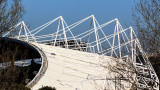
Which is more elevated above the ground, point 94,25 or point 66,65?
point 94,25

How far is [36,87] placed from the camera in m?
16.6

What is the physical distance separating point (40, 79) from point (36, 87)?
3.32 ft

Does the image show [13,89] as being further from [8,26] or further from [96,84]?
[96,84]

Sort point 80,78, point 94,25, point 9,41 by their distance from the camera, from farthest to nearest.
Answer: point 94,25, point 9,41, point 80,78

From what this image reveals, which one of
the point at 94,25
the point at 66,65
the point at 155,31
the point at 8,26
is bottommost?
the point at 66,65

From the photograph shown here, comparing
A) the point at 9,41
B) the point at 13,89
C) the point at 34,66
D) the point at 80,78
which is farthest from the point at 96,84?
the point at 34,66

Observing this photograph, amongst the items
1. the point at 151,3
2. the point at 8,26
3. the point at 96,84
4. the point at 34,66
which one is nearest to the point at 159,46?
the point at 151,3

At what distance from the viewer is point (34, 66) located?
98.1 feet

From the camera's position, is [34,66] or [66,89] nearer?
[66,89]

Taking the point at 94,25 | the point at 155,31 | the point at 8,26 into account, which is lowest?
the point at 155,31

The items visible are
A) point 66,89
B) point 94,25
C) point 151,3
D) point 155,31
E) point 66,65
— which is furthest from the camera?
point 94,25

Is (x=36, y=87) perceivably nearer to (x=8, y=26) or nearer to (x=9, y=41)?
(x=8, y=26)

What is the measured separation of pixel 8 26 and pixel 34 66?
45.6 ft

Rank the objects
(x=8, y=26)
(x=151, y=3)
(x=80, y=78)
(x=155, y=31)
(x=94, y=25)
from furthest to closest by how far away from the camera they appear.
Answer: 1. (x=94, y=25)
2. (x=80, y=78)
3. (x=8, y=26)
4. (x=151, y=3)
5. (x=155, y=31)
